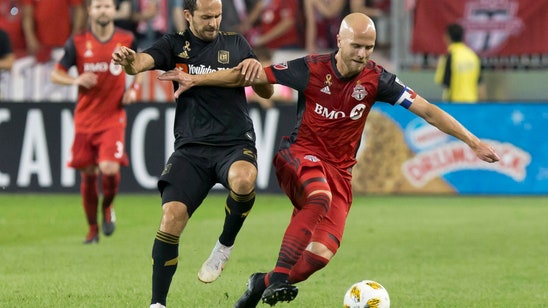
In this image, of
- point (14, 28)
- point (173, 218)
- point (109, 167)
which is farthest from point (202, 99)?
point (14, 28)

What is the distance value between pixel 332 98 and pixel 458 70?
10.7 meters

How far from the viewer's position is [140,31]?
18609 millimetres

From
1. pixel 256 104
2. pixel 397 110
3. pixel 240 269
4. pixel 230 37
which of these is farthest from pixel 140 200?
pixel 230 37

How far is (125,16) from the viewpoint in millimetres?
18141

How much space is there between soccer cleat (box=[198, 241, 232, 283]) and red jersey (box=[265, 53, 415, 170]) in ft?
3.02

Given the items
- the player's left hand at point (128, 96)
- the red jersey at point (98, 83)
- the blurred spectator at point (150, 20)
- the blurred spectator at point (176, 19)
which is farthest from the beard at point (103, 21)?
the blurred spectator at point (176, 19)

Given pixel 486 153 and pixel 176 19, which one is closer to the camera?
pixel 486 153

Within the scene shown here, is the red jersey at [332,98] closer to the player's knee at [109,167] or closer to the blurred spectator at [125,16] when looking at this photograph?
the player's knee at [109,167]

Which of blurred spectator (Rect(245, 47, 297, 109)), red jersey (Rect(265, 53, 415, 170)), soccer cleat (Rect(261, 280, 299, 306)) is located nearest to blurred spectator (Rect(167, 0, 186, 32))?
blurred spectator (Rect(245, 47, 297, 109))

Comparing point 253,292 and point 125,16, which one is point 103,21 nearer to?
point 253,292

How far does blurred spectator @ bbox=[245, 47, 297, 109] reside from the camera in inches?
655

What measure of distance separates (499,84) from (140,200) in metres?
6.09

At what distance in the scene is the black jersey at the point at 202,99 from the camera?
789cm

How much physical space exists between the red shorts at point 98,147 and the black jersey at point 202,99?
4400mm
